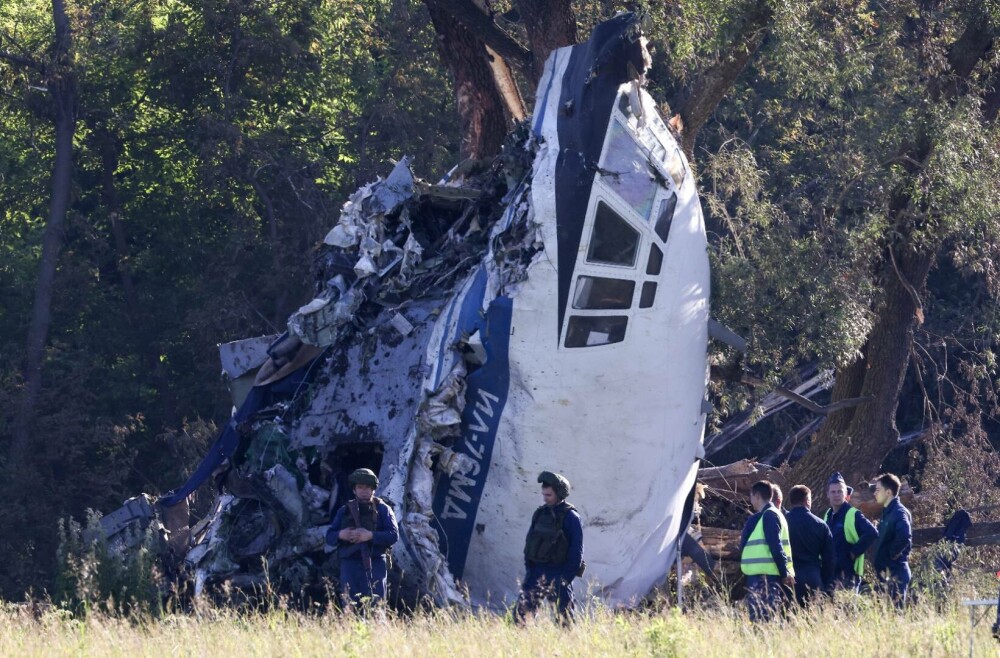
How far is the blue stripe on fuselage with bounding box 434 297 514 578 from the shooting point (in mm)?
11555

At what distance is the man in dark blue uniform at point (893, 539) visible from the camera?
1118 cm

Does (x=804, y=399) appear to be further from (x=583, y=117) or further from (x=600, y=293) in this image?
(x=583, y=117)

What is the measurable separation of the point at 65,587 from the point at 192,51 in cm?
1428

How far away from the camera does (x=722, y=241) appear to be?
16.9 metres

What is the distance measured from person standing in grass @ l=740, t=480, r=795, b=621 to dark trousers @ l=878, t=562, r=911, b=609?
43.2 inches

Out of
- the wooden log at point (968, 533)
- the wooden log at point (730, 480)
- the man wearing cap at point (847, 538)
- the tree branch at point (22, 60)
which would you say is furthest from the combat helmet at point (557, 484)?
the tree branch at point (22, 60)

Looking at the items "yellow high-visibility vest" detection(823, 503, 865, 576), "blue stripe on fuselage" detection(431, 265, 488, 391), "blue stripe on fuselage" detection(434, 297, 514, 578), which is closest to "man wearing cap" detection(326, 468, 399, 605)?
"blue stripe on fuselage" detection(434, 297, 514, 578)

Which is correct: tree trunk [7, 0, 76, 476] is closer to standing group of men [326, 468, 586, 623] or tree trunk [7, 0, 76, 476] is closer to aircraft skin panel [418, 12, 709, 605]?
aircraft skin panel [418, 12, 709, 605]

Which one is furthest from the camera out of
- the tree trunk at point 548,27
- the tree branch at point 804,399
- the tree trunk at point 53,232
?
the tree trunk at point 53,232

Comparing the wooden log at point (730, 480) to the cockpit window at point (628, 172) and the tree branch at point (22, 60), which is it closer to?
the cockpit window at point (628, 172)

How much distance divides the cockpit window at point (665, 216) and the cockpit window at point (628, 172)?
0.12 meters

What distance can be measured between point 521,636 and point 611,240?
166 inches

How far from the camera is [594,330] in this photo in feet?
38.4

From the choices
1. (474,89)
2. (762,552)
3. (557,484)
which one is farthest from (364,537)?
(474,89)
